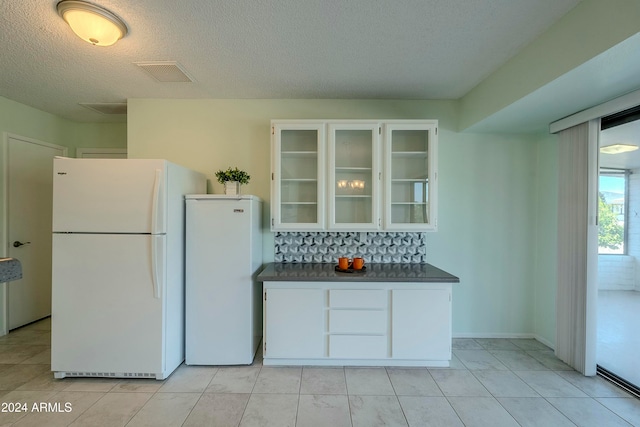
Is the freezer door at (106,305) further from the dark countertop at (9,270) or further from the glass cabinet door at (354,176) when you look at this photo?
the glass cabinet door at (354,176)

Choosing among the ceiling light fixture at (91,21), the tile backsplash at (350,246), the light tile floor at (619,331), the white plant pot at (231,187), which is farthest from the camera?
the tile backsplash at (350,246)

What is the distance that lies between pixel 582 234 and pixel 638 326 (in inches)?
41.7

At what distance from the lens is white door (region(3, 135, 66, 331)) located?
3268mm

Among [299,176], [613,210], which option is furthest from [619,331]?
[299,176]

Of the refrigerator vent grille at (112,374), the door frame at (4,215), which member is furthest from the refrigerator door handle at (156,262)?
the door frame at (4,215)

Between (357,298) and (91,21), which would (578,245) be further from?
(91,21)

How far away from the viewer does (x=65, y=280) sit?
2.29 meters

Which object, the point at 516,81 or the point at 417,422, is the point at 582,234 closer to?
the point at 516,81

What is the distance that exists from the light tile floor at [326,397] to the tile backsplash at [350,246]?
103 centimetres

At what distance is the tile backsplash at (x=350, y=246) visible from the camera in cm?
307

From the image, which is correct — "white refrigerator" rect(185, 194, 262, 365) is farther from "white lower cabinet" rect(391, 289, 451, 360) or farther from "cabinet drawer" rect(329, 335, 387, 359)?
"white lower cabinet" rect(391, 289, 451, 360)

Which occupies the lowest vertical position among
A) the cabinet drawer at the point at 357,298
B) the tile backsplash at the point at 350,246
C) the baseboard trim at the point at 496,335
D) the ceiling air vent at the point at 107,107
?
the baseboard trim at the point at 496,335

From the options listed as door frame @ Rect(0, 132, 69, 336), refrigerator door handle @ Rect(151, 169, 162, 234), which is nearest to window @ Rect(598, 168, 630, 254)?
refrigerator door handle @ Rect(151, 169, 162, 234)

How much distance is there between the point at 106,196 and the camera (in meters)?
2.25
